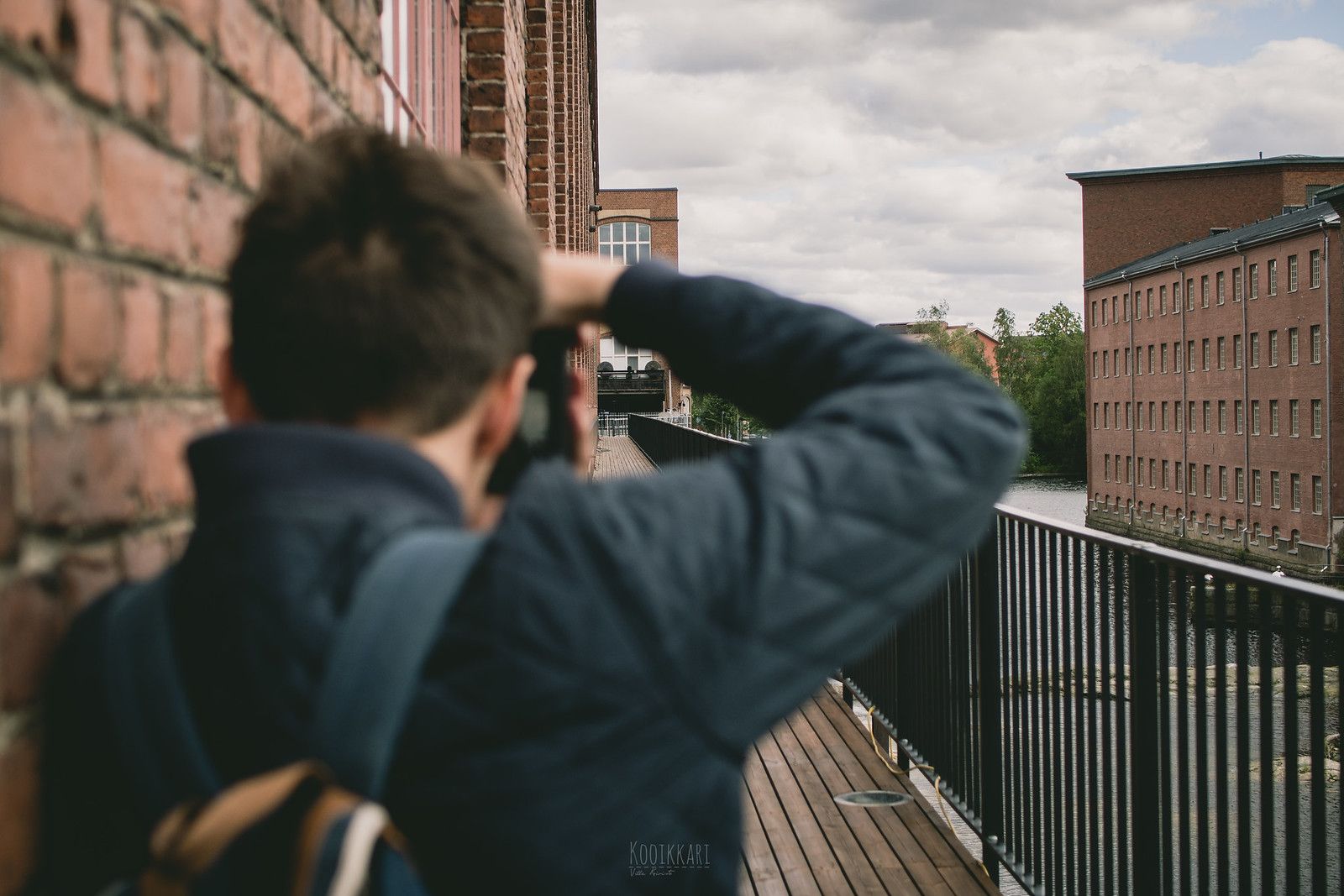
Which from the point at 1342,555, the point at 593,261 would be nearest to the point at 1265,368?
the point at 1342,555

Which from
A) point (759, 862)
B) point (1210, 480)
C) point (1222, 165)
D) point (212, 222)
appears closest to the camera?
point (212, 222)

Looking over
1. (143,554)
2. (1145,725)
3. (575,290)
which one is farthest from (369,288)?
(1145,725)

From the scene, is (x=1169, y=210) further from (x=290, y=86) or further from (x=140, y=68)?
(x=140, y=68)

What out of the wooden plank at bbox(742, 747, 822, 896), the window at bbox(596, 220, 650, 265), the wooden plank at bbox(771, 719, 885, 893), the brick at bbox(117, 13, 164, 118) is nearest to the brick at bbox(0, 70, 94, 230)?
the brick at bbox(117, 13, 164, 118)

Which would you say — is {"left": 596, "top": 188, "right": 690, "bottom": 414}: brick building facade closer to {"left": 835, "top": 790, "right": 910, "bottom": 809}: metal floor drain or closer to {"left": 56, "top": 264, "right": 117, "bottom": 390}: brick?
{"left": 835, "top": 790, "right": 910, "bottom": 809}: metal floor drain

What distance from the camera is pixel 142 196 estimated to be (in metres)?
1.26

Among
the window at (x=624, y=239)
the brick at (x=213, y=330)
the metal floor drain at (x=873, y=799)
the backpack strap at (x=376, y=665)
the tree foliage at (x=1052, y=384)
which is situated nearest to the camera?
the backpack strap at (x=376, y=665)

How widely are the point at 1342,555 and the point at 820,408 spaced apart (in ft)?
183

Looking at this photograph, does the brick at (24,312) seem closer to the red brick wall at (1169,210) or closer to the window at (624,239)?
the window at (624,239)

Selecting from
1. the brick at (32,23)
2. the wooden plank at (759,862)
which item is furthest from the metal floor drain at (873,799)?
the brick at (32,23)

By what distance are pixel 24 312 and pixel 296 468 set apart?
0.92 ft

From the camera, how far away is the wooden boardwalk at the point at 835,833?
3729 mm

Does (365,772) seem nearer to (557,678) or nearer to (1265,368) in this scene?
(557,678)

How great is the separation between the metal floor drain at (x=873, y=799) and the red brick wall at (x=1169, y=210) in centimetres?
7978
